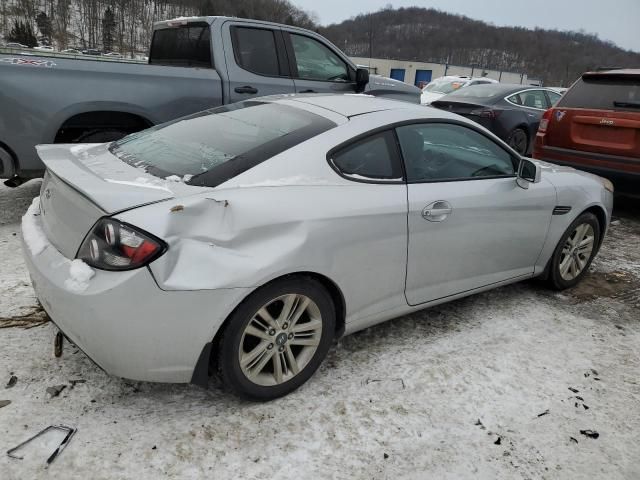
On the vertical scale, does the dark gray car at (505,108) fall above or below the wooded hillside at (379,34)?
below

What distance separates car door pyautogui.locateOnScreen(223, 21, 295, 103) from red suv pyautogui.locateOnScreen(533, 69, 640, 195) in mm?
3184

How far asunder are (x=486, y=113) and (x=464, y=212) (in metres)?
6.70

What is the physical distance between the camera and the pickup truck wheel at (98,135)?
4531 mm

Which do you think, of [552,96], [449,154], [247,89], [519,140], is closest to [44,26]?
[552,96]

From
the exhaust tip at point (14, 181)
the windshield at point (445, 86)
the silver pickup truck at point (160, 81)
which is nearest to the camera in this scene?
the silver pickup truck at point (160, 81)

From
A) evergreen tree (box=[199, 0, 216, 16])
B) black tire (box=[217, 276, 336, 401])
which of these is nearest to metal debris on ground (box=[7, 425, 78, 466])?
black tire (box=[217, 276, 336, 401])

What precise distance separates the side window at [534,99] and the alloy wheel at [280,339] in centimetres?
868

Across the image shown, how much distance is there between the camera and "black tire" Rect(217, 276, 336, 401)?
221cm

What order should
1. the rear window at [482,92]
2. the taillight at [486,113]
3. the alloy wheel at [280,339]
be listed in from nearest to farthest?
1. the alloy wheel at [280,339]
2. the taillight at [486,113]
3. the rear window at [482,92]

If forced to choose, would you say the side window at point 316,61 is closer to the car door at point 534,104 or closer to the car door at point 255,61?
the car door at point 255,61

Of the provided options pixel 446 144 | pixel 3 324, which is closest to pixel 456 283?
pixel 446 144

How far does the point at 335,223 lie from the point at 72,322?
122 cm

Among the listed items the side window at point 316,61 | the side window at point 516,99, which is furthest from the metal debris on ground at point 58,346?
the side window at point 516,99

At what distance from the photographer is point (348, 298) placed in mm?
2605
